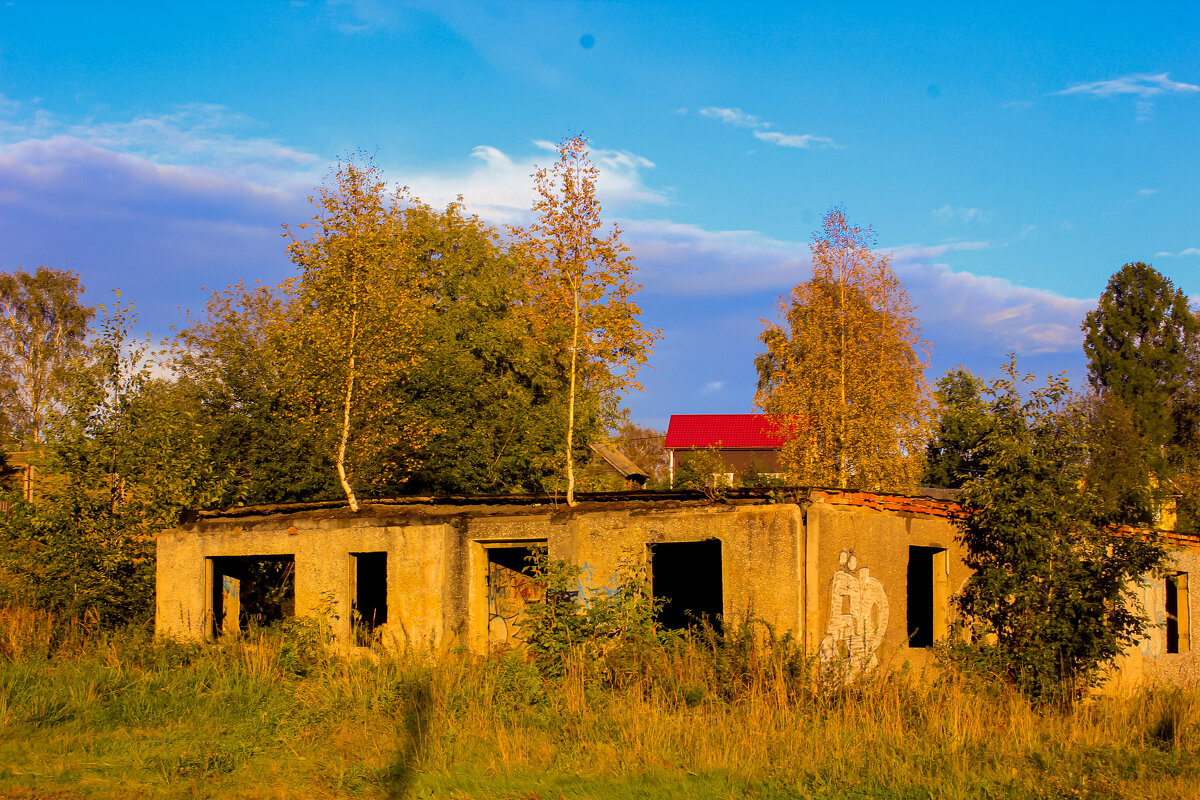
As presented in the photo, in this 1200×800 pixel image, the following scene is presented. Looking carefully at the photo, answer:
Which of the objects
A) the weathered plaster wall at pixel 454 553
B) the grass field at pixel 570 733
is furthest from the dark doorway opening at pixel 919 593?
the weathered plaster wall at pixel 454 553

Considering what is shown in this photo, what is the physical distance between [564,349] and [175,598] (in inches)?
256

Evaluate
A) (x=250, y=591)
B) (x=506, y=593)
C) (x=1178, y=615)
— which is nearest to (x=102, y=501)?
(x=250, y=591)

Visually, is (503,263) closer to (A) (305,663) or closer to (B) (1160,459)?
(A) (305,663)

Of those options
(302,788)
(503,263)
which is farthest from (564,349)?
(503,263)

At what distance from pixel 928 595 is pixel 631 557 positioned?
5.20 meters

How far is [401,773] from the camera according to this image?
7.70 meters

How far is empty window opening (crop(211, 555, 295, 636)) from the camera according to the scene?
14.3 meters

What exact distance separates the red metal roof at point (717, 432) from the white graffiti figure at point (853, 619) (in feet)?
145

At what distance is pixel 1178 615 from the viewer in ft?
48.6

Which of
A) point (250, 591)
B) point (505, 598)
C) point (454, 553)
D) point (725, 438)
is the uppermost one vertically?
point (725, 438)

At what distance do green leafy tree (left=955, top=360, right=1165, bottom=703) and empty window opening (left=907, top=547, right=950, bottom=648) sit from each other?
261mm

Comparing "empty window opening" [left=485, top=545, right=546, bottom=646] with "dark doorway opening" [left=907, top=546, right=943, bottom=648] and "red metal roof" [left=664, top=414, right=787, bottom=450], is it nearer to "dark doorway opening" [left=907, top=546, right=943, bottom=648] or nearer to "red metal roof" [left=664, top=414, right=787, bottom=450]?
"dark doorway opening" [left=907, top=546, right=943, bottom=648]

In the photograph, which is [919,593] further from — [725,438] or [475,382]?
[725,438]

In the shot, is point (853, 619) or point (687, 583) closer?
point (853, 619)
